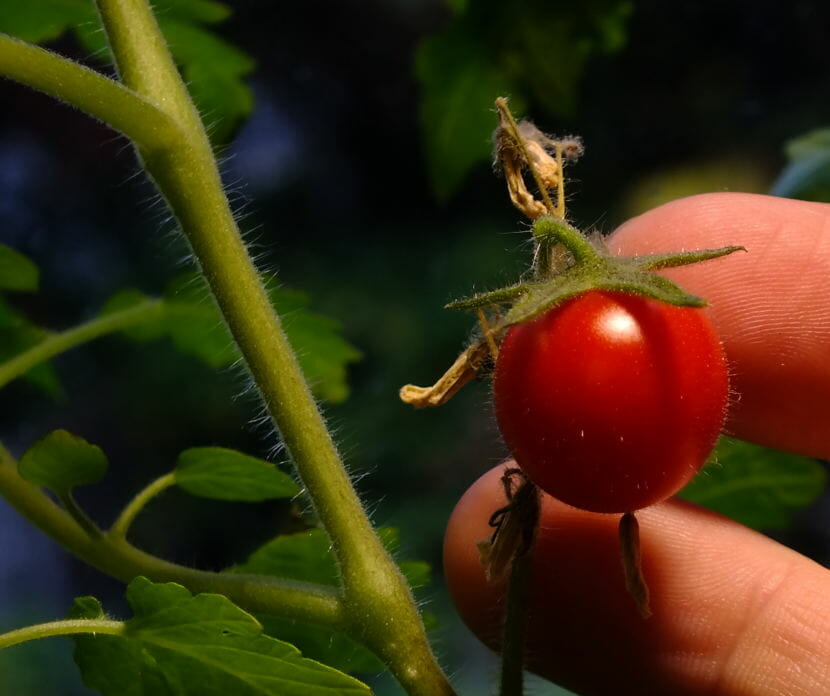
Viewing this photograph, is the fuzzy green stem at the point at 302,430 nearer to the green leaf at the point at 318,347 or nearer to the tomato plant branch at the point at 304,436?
the tomato plant branch at the point at 304,436

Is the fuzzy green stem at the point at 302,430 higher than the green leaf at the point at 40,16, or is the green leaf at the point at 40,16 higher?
the green leaf at the point at 40,16

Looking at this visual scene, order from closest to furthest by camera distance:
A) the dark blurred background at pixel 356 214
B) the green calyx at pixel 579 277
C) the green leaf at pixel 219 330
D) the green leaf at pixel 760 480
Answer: the green calyx at pixel 579 277 < the green leaf at pixel 760 480 < the green leaf at pixel 219 330 < the dark blurred background at pixel 356 214

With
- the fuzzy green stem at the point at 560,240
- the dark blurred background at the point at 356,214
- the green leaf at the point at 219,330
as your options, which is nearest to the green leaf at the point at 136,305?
the green leaf at the point at 219,330

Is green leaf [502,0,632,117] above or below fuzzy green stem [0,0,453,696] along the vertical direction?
above

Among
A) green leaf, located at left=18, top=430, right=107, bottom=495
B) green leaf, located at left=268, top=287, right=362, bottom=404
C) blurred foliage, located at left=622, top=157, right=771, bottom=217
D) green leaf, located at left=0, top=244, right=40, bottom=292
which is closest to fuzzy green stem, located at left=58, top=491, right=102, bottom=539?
green leaf, located at left=18, top=430, right=107, bottom=495

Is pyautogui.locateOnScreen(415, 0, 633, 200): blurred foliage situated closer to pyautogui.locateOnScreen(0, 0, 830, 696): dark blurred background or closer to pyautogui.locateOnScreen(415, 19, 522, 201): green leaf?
pyautogui.locateOnScreen(415, 19, 522, 201): green leaf

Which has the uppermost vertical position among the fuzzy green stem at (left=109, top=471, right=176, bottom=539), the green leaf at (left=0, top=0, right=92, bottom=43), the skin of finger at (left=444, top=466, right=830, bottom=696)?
the green leaf at (left=0, top=0, right=92, bottom=43)
